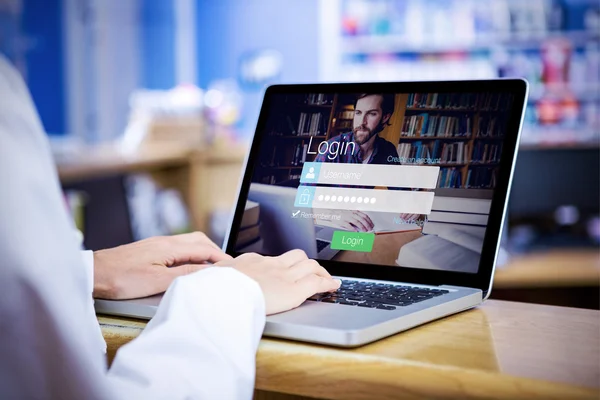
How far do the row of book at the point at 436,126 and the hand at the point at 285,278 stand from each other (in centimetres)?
23

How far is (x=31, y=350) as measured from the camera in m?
0.60

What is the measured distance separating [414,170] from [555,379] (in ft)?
1.38

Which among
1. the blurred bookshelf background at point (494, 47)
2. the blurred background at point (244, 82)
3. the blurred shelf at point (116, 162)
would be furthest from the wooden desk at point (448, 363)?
the blurred bookshelf background at point (494, 47)

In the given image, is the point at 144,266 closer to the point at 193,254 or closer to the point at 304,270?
the point at 193,254

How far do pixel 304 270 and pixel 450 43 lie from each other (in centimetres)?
479

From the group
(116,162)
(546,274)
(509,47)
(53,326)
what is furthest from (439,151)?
(509,47)

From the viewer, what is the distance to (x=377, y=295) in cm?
86

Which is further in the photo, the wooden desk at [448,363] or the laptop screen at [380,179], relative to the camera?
the laptop screen at [380,179]

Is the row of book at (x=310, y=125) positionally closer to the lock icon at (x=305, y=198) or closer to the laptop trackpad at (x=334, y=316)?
the lock icon at (x=305, y=198)

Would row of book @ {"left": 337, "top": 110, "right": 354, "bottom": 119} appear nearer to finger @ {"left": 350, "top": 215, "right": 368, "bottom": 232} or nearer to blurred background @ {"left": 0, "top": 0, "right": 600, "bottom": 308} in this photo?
finger @ {"left": 350, "top": 215, "right": 368, "bottom": 232}

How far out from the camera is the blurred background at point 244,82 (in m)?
3.87

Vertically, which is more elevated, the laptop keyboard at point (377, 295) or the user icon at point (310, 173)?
the user icon at point (310, 173)

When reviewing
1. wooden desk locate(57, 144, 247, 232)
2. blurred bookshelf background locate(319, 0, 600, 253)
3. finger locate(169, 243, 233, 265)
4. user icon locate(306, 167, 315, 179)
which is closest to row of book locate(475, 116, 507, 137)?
user icon locate(306, 167, 315, 179)

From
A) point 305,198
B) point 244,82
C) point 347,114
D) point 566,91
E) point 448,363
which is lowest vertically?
point 448,363
